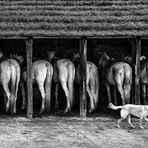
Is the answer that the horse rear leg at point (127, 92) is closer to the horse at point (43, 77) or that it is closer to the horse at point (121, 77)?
the horse at point (121, 77)

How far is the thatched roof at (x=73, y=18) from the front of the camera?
12.8m

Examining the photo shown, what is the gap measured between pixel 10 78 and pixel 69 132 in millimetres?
3113

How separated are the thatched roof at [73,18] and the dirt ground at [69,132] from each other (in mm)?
2578

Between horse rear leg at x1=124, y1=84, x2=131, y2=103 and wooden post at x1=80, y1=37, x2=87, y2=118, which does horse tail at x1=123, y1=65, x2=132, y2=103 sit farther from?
wooden post at x1=80, y1=37, x2=87, y2=118

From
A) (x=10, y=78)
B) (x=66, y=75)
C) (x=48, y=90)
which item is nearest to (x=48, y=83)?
(x=48, y=90)

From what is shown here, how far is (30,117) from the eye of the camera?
1294cm

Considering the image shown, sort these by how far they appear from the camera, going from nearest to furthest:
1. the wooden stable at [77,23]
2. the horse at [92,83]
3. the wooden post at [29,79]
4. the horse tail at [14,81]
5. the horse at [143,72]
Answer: the wooden stable at [77,23], the wooden post at [29,79], the horse tail at [14,81], the horse at [92,83], the horse at [143,72]

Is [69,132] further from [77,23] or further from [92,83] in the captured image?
[77,23]

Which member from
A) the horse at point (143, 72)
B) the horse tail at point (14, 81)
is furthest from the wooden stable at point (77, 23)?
the horse at point (143, 72)

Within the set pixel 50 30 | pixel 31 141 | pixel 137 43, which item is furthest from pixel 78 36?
pixel 31 141

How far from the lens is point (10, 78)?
13.3m

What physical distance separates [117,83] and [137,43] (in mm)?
1457

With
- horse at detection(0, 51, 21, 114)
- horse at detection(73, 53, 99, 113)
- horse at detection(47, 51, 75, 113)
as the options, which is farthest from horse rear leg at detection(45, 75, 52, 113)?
horse at detection(73, 53, 99, 113)

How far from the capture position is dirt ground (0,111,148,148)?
995 cm
